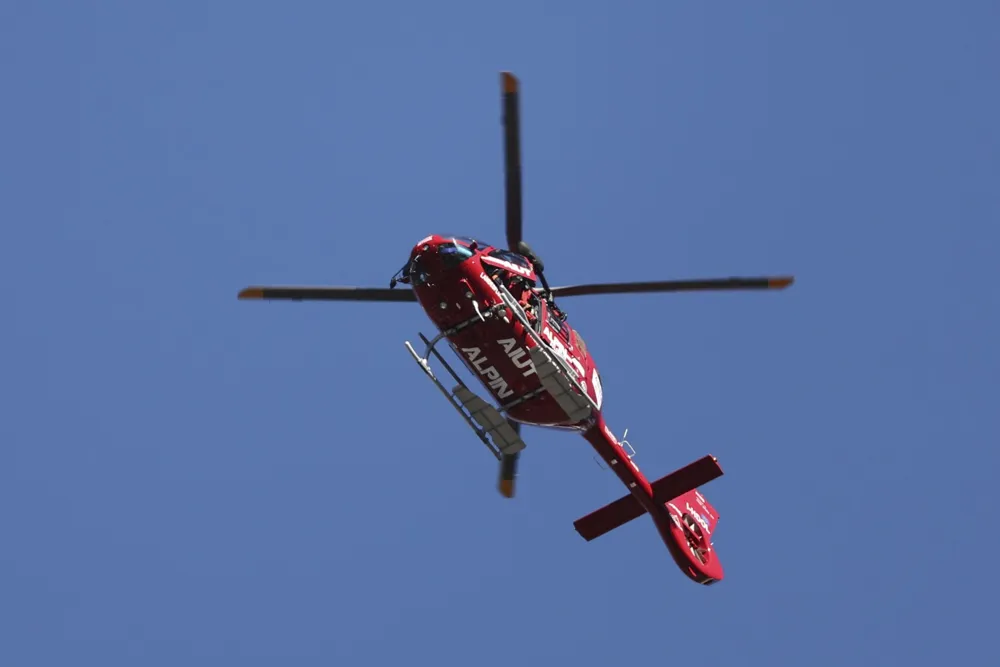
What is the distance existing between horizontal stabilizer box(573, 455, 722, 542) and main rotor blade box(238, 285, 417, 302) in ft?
27.4

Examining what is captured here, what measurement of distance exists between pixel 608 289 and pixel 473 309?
356cm

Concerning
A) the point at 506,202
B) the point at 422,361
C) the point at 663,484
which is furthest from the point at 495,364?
the point at 663,484

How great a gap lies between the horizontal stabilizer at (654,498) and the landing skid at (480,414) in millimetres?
5156

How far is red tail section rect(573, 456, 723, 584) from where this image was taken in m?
32.5

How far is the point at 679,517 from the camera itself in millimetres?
33750

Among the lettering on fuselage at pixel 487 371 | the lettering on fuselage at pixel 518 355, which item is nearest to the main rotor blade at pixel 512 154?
the lettering on fuselage at pixel 518 355

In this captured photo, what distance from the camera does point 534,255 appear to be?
93.9 feet

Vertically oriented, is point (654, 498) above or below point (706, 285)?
below

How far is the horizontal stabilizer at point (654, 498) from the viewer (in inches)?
1271

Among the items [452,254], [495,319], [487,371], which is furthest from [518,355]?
[452,254]

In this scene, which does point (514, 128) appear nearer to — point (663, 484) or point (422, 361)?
point (422, 361)

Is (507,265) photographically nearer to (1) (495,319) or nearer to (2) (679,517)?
(1) (495,319)

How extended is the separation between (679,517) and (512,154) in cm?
1126

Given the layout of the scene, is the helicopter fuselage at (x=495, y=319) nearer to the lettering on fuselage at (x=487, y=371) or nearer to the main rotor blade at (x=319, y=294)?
the lettering on fuselage at (x=487, y=371)
